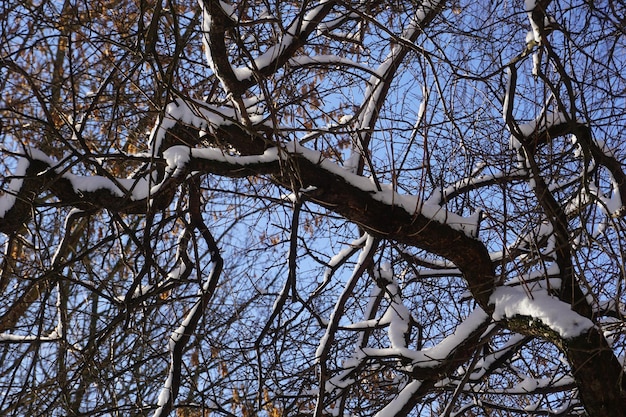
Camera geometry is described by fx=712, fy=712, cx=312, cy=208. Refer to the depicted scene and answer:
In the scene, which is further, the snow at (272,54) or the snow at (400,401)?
the snow at (400,401)

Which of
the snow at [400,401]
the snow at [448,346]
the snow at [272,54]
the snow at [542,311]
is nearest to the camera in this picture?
the snow at [542,311]

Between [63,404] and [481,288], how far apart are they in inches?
83.6

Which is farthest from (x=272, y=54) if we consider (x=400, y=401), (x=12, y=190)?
(x=400, y=401)

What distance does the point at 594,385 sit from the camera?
10.5 ft

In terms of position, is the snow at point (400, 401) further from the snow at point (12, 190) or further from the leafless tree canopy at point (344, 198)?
the snow at point (12, 190)

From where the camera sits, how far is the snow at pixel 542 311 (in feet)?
10.2

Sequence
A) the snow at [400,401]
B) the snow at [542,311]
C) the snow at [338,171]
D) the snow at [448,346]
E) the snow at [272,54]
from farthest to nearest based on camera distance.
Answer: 1. the snow at [400,401]
2. the snow at [448,346]
3. the snow at [272,54]
4. the snow at [542,311]
5. the snow at [338,171]

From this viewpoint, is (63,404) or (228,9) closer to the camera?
(228,9)

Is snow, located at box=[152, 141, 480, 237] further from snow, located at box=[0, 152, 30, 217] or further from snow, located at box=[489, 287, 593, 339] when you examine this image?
snow, located at box=[0, 152, 30, 217]

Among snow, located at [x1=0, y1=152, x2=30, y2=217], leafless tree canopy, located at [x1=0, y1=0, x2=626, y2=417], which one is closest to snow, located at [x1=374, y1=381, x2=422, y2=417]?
leafless tree canopy, located at [x1=0, y1=0, x2=626, y2=417]

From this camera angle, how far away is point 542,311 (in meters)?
3.19

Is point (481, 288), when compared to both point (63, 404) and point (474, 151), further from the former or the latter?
point (63, 404)

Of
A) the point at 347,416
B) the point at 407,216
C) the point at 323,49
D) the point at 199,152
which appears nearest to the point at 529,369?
the point at 347,416

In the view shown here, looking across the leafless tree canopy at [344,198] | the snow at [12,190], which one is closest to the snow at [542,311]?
the leafless tree canopy at [344,198]
